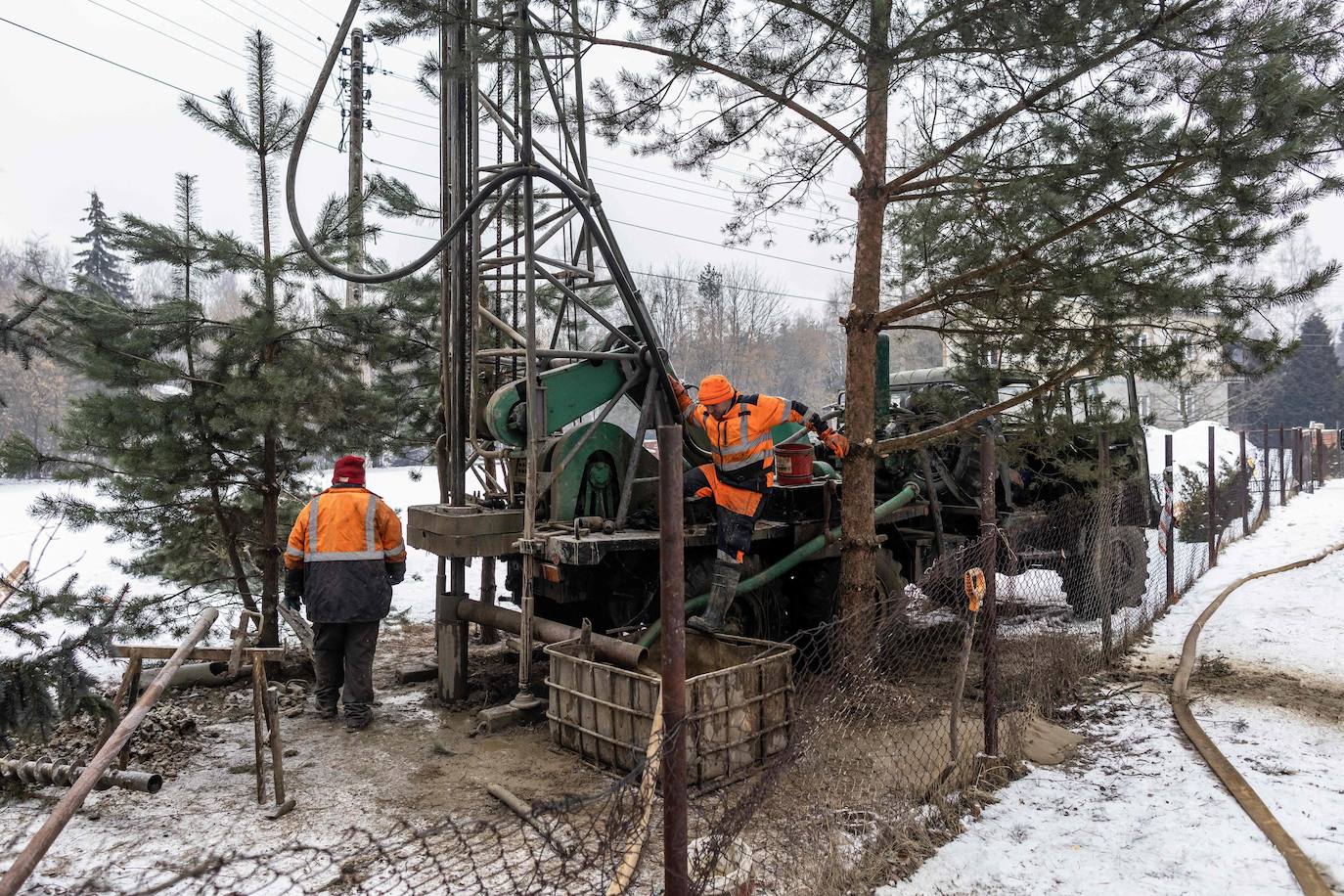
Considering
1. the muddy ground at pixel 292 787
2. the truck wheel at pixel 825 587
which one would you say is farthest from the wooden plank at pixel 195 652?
the truck wheel at pixel 825 587

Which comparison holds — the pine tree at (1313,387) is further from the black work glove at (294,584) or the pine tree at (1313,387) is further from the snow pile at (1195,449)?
the black work glove at (294,584)

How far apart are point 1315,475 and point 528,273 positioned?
25050 mm

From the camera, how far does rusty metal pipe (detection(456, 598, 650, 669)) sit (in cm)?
487

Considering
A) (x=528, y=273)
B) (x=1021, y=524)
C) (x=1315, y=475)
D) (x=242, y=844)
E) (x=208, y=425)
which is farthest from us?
(x=1315, y=475)

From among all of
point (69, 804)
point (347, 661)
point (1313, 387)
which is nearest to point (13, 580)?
point (69, 804)

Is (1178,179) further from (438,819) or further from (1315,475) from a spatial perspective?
(1315,475)

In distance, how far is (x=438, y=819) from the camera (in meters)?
4.16

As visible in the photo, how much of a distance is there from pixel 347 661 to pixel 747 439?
287cm

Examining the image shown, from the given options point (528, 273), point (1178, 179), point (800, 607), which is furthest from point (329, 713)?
point (1178, 179)

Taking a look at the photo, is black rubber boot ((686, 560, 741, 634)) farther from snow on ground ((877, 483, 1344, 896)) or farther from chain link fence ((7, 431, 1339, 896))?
snow on ground ((877, 483, 1344, 896))

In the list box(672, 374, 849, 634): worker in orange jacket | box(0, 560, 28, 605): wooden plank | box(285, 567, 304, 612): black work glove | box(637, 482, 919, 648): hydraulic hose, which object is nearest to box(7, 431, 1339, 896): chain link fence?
box(637, 482, 919, 648): hydraulic hose

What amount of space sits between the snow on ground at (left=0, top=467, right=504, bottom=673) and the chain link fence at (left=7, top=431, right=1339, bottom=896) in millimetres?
2890

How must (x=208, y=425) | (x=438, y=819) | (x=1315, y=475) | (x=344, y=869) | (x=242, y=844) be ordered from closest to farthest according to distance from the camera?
1. (x=344, y=869)
2. (x=242, y=844)
3. (x=438, y=819)
4. (x=208, y=425)
5. (x=1315, y=475)

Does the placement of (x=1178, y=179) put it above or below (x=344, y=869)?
above
